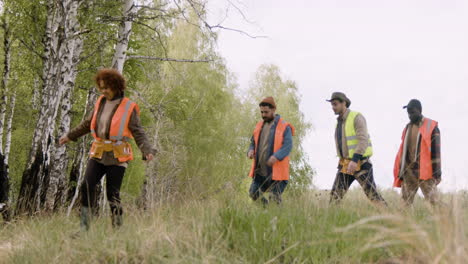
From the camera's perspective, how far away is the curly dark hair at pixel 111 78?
5.20 meters

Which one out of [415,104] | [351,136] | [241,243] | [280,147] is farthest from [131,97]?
[241,243]

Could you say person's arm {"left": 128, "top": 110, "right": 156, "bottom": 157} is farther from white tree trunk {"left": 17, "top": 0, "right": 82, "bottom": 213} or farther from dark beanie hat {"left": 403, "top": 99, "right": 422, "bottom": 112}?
dark beanie hat {"left": 403, "top": 99, "right": 422, "bottom": 112}

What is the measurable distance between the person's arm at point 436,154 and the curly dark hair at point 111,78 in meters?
4.59

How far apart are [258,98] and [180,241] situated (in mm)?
28509

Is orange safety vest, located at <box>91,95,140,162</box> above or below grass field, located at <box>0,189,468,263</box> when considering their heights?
above

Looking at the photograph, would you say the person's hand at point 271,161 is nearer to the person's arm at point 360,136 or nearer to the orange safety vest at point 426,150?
the person's arm at point 360,136

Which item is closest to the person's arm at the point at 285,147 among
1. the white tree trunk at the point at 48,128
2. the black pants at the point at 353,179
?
the black pants at the point at 353,179

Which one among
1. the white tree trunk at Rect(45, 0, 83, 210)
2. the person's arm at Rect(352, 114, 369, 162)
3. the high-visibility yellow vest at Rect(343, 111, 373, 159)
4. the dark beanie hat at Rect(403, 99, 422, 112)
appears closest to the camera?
the person's arm at Rect(352, 114, 369, 162)

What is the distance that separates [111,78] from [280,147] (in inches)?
103

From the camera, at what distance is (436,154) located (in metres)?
6.83

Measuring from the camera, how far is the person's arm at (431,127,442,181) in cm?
681

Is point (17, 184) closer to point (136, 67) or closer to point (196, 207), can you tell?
point (136, 67)

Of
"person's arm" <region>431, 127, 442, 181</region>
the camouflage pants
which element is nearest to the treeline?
the camouflage pants

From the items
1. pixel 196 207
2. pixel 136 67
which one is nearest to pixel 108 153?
pixel 196 207
